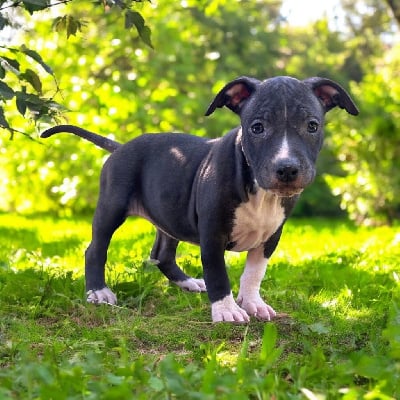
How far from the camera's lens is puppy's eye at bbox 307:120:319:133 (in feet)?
12.5

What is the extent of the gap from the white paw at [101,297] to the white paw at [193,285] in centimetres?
64

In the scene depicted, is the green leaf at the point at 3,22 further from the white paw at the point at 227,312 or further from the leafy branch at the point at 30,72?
the white paw at the point at 227,312

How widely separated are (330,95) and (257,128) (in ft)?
2.13

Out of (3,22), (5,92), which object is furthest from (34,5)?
(5,92)

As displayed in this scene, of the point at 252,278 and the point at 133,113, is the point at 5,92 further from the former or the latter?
the point at 133,113

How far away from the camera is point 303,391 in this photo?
8.52 feet

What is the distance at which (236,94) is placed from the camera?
4.19 m

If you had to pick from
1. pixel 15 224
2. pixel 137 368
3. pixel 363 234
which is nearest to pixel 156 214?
pixel 137 368

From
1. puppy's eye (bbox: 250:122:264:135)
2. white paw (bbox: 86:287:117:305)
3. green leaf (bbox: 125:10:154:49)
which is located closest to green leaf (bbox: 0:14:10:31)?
green leaf (bbox: 125:10:154:49)

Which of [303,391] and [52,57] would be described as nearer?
[303,391]

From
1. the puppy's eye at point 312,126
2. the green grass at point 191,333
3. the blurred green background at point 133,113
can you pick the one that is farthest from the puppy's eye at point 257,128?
the blurred green background at point 133,113

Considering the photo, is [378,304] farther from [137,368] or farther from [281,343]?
[137,368]

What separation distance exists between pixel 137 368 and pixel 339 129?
9.42 m

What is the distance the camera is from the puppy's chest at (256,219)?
13.5ft
